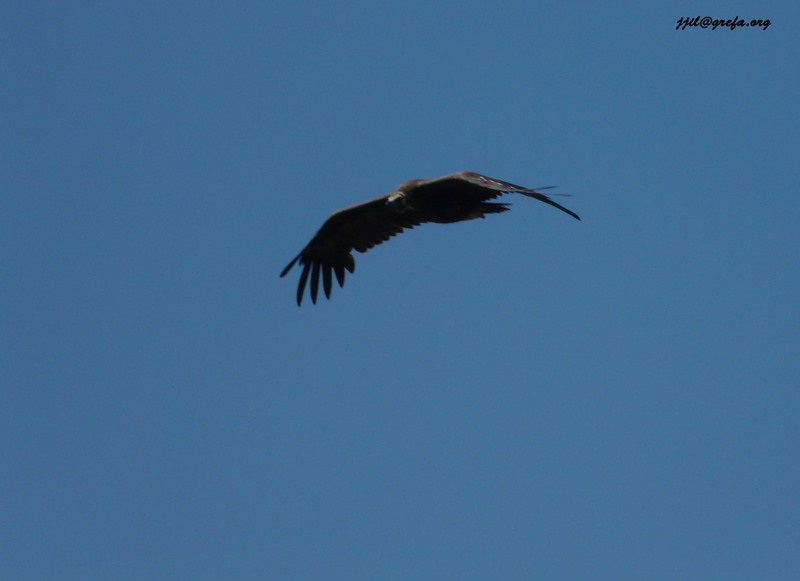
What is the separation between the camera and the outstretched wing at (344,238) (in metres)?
18.5

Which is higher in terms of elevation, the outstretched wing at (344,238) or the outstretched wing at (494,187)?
the outstretched wing at (344,238)

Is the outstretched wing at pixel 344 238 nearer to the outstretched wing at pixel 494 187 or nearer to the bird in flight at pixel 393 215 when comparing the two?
the bird in flight at pixel 393 215

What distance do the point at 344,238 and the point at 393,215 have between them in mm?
961

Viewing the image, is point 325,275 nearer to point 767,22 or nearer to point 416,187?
point 416,187

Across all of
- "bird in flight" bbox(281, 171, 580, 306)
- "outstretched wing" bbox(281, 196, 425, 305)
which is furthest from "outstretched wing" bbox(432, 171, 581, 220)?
"outstretched wing" bbox(281, 196, 425, 305)

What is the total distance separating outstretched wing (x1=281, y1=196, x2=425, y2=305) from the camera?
18.5m

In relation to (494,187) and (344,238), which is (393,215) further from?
(494,187)

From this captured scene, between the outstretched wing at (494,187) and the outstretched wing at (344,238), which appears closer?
the outstretched wing at (494,187)

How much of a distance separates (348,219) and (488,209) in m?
2.71

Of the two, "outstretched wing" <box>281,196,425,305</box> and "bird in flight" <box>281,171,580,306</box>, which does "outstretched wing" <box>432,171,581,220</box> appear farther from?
"outstretched wing" <box>281,196,425,305</box>

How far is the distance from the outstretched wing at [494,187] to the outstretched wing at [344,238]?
1.98 m

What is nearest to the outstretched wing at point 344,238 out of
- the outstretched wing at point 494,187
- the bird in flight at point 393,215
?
the bird in flight at point 393,215

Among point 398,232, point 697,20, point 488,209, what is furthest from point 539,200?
point 697,20

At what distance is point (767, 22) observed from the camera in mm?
19672
